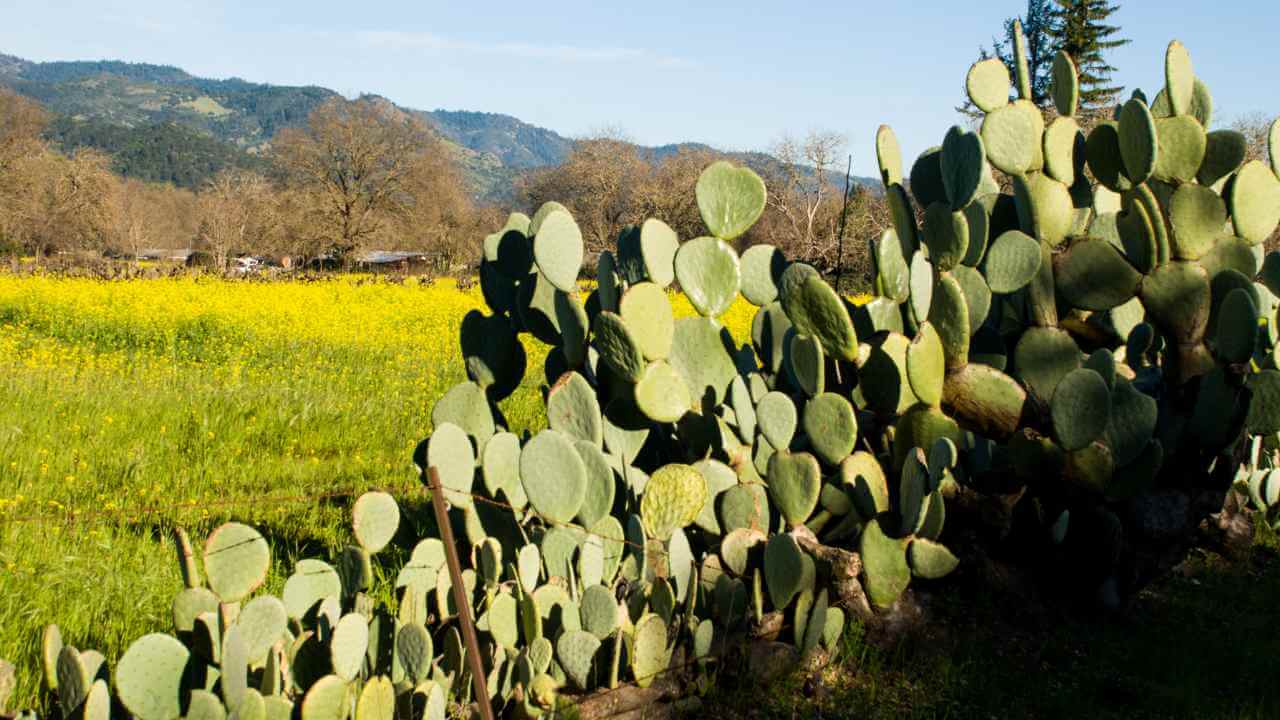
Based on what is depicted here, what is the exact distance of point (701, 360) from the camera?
3.07 metres

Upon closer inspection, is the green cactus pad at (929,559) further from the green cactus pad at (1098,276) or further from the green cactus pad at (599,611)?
the green cactus pad at (1098,276)

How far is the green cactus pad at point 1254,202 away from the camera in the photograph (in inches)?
132

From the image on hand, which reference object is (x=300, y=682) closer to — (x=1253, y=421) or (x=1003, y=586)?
(x=1003, y=586)

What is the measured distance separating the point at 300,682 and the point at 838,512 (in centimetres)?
150

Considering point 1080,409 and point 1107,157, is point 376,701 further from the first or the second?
point 1107,157

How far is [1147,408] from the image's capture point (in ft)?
9.43

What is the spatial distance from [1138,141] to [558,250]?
1.76 metres

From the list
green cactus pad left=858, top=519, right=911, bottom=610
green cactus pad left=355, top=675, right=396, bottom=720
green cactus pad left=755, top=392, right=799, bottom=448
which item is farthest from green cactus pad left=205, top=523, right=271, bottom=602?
green cactus pad left=858, top=519, right=911, bottom=610

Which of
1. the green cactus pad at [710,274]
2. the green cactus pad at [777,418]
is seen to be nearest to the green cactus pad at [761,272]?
the green cactus pad at [710,274]

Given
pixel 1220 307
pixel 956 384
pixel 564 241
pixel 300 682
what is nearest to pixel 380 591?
pixel 300 682

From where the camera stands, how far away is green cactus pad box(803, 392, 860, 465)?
282 centimetres

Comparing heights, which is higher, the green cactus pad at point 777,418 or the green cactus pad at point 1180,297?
the green cactus pad at point 1180,297

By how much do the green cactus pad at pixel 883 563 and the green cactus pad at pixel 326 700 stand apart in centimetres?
137

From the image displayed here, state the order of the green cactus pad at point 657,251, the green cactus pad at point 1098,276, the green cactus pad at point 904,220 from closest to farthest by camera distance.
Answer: the green cactus pad at point 657,251
the green cactus pad at point 904,220
the green cactus pad at point 1098,276
